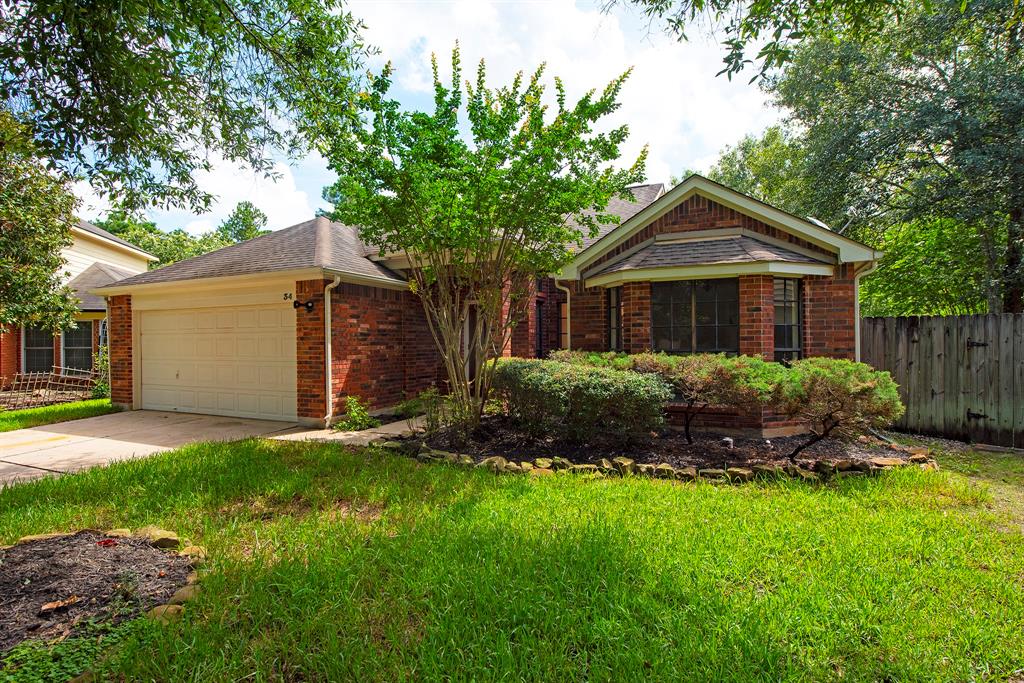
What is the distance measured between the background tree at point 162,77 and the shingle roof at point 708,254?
5363 mm

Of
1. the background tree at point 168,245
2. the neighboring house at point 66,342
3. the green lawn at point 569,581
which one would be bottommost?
the green lawn at point 569,581

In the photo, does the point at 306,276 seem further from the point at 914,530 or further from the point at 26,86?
the point at 914,530

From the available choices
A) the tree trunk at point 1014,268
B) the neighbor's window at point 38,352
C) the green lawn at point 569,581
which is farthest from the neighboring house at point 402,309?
the neighbor's window at point 38,352

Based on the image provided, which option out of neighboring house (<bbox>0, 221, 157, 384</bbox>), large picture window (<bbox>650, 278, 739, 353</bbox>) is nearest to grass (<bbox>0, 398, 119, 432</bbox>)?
neighboring house (<bbox>0, 221, 157, 384</bbox>)

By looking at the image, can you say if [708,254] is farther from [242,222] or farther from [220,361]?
[242,222]

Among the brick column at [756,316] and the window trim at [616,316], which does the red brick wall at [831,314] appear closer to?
the brick column at [756,316]

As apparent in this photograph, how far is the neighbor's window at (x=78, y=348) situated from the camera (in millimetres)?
16516

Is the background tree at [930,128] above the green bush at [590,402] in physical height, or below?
above

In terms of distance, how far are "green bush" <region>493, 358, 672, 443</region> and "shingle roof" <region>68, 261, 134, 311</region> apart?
52.5 ft

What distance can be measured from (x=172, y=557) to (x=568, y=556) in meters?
2.76

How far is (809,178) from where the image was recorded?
14.4 metres

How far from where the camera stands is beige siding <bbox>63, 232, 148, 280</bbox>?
59.8 feet

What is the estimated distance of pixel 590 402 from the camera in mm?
6367

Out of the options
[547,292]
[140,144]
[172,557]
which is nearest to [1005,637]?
[172,557]
